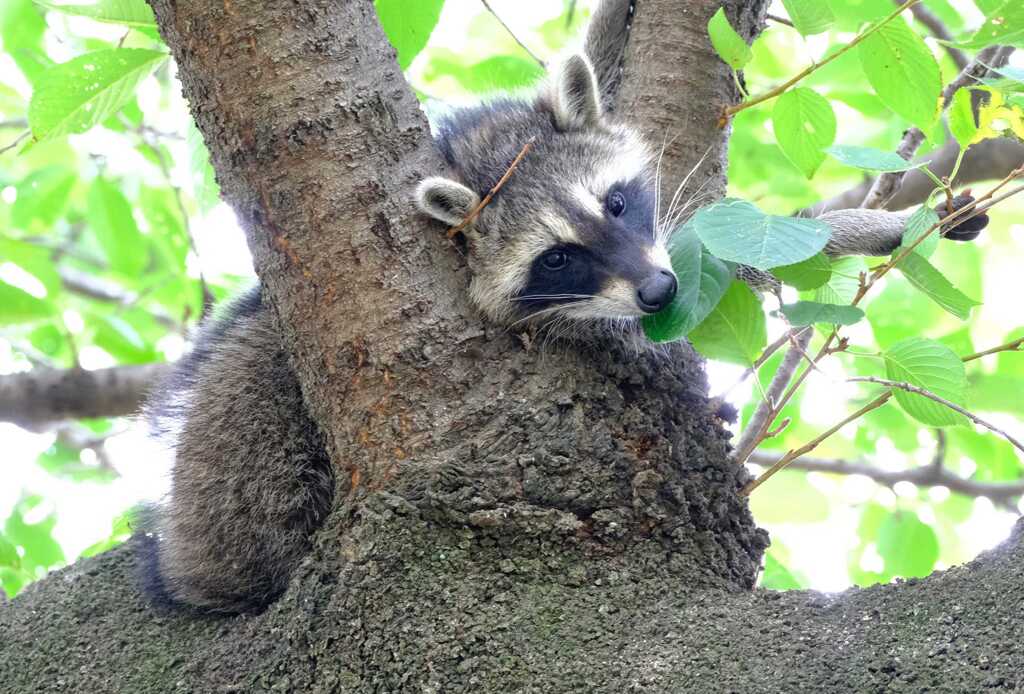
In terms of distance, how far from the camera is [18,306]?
3.79m

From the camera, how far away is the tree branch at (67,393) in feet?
15.9

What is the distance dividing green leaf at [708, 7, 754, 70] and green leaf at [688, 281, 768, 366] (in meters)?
0.60

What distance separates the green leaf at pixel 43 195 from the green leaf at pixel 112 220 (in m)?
0.16

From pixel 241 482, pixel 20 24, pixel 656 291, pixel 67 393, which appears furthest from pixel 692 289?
pixel 67 393

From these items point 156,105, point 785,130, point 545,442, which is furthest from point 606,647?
point 156,105

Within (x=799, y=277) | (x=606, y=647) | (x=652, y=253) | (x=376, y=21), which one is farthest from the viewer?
(x=652, y=253)

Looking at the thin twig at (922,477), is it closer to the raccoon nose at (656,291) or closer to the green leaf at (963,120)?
the raccoon nose at (656,291)

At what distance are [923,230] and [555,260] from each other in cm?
133

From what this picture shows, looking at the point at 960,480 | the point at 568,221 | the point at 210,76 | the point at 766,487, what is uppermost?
the point at 210,76

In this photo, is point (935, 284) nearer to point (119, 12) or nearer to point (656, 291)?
point (656, 291)

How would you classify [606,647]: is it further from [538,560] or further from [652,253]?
[652,253]

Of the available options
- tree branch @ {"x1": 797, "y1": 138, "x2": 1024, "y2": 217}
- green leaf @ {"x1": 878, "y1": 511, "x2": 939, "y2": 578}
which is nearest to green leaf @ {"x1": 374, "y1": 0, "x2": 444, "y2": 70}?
tree branch @ {"x1": 797, "y1": 138, "x2": 1024, "y2": 217}

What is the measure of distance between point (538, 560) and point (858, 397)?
3.08 metres

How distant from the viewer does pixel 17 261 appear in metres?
4.16
